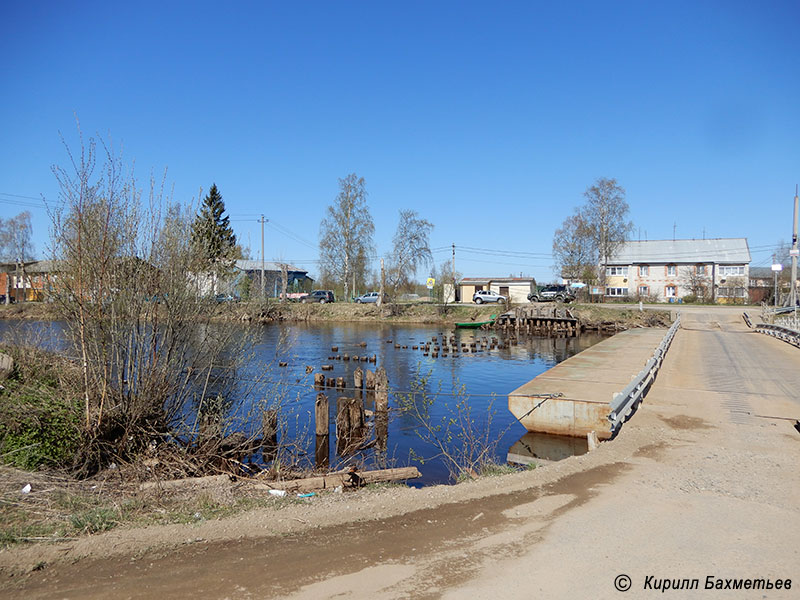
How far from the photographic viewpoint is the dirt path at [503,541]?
4137 millimetres

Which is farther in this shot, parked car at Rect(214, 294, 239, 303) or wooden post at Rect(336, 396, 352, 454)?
wooden post at Rect(336, 396, 352, 454)

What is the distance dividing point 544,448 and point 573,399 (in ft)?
4.14

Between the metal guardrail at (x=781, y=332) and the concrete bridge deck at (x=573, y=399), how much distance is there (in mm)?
10404

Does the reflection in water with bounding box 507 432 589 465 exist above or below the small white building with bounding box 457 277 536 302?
below

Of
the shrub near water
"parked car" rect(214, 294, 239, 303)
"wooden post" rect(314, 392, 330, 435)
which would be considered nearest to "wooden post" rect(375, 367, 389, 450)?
"wooden post" rect(314, 392, 330, 435)

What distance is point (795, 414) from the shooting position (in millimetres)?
10016

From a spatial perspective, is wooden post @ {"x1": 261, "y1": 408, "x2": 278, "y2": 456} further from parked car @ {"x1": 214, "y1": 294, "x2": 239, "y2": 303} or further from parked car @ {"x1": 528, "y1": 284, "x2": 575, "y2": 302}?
parked car @ {"x1": 528, "y1": 284, "x2": 575, "y2": 302}

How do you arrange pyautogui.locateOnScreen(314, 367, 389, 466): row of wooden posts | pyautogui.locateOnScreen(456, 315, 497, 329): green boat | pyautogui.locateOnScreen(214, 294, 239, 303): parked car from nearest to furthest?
1. pyautogui.locateOnScreen(214, 294, 239, 303): parked car
2. pyautogui.locateOnScreen(314, 367, 389, 466): row of wooden posts
3. pyautogui.locateOnScreen(456, 315, 497, 329): green boat

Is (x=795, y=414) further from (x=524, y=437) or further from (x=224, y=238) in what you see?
(x=224, y=238)

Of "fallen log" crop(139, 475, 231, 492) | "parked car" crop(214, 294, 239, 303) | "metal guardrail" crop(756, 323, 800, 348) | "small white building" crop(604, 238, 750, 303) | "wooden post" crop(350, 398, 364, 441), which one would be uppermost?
"small white building" crop(604, 238, 750, 303)

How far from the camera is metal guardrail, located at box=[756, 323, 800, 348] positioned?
22739 mm

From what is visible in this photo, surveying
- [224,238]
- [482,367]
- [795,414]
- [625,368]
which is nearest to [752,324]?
[482,367]

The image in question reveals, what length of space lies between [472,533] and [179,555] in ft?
8.72

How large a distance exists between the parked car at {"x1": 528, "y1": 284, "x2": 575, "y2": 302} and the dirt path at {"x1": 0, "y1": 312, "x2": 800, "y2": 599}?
154 ft
